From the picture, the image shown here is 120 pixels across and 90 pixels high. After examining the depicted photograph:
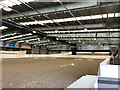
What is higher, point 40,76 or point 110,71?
point 110,71

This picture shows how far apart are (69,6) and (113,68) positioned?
6.52 metres

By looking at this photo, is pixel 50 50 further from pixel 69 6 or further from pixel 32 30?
pixel 69 6

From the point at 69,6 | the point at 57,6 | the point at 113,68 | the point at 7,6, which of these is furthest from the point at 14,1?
the point at 113,68

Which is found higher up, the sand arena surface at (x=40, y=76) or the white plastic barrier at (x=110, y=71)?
the white plastic barrier at (x=110, y=71)

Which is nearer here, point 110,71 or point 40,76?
point 110,71

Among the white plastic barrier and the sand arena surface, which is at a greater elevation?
the white plastic barrier

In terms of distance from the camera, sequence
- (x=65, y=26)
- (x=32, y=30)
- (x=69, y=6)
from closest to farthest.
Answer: (x=69, y=6), (x=65, y=26), (x=32, y=30)

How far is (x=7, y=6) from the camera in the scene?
8.89 m

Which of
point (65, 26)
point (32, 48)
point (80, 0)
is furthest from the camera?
point (32, 48)

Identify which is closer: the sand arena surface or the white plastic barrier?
the white plastic barrier

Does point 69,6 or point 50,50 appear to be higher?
point 69,6

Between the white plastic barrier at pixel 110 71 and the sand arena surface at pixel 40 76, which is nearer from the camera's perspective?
the white plastic barrier at pixel 110 71

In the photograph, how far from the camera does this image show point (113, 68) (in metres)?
3.31

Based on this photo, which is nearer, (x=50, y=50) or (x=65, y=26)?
(x=65, y=26)
